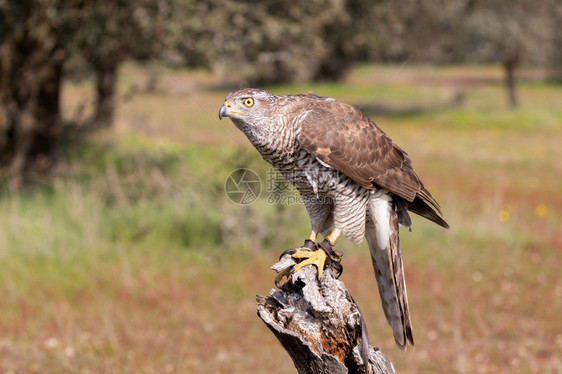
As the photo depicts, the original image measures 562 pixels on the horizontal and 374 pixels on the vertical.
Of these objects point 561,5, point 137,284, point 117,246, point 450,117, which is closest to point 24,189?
point 117,246

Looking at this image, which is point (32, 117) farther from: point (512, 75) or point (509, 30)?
point (512, 75)

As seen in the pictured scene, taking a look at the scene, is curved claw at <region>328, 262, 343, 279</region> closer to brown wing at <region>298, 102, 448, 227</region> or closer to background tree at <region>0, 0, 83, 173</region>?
brown wing at <region>298, 102, 448, 227</region>

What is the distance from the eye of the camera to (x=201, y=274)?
301 inches

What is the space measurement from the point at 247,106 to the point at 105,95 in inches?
569

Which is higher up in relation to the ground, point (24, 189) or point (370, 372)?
point (370, 372)

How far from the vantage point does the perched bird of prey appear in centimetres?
341

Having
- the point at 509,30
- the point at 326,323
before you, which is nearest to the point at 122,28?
the point at 326,323

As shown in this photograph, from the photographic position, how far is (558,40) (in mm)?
42000

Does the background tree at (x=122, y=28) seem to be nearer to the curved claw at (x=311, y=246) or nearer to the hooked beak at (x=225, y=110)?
the hooked beak at (x=225, y=110)

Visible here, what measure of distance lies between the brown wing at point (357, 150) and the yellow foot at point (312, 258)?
0.47 meters

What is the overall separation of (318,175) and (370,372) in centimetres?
109

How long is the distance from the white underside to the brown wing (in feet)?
0.57

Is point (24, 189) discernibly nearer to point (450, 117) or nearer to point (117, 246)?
point (117, 246)

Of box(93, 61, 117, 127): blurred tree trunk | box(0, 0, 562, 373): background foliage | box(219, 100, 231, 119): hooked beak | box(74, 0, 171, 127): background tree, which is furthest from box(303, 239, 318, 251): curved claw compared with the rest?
box(93, 61, 117, 127): blurred tree trunk
